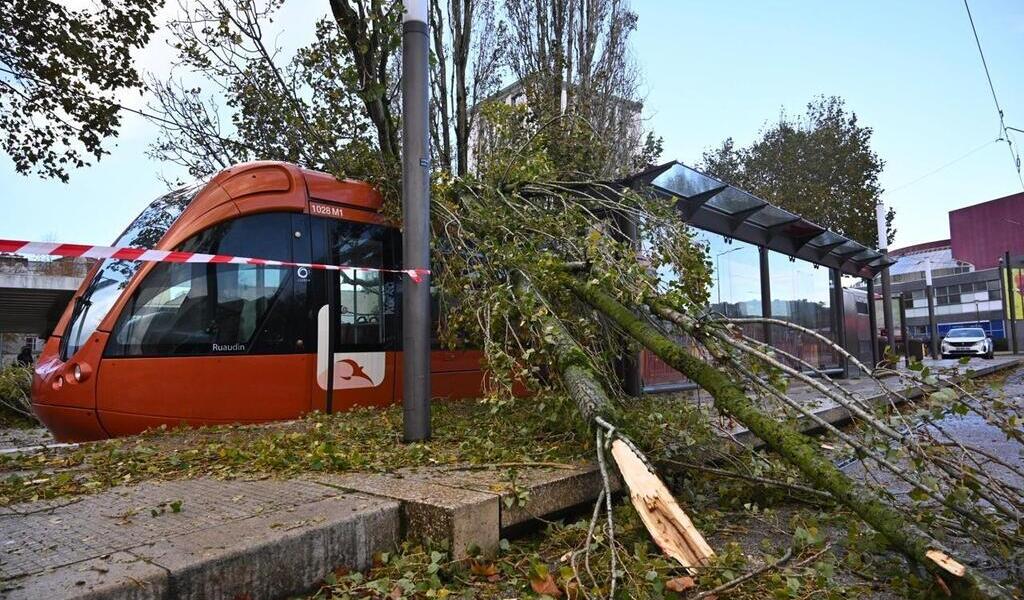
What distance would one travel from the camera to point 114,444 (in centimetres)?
461


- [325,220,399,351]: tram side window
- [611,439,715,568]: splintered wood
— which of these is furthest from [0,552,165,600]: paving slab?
[325,220,399,351]: tram side window

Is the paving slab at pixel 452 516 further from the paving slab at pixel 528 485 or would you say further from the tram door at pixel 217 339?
the tram door at pixel 217 339

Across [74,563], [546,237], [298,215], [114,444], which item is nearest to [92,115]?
[298,215]

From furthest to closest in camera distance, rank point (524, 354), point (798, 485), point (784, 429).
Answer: point (524, 354) < point (798, 485) < point (784, 429)

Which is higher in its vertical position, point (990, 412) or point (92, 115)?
point (92, 115)

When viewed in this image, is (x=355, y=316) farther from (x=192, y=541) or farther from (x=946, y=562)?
(x=946, y=562)

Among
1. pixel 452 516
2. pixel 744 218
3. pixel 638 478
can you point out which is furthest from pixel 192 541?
pixel 744 218

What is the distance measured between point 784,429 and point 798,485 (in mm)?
539

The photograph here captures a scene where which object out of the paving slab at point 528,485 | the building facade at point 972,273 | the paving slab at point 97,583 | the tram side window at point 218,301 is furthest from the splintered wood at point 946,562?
the building facade at point 972,273

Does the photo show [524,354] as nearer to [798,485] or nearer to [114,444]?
[798,485]

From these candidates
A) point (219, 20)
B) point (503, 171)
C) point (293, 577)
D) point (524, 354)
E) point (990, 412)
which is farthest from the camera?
point (219, 20)

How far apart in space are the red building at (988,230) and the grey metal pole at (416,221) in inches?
2023

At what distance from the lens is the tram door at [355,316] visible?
20.3 ft

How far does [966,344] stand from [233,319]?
1437 inches
